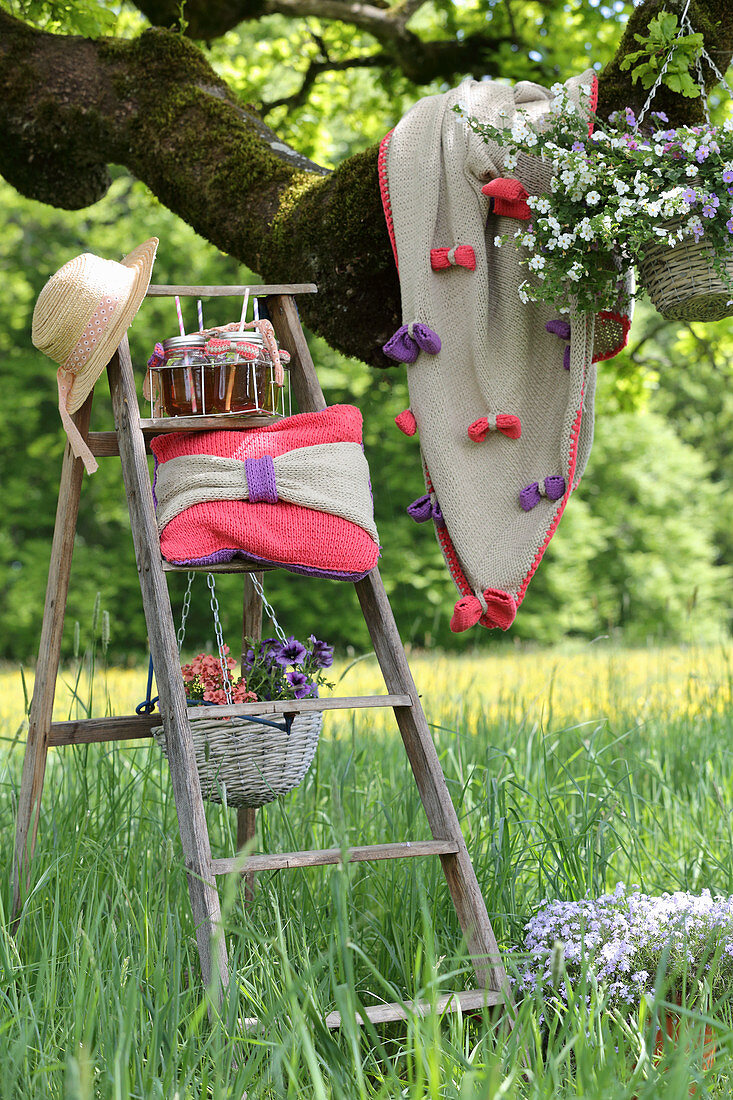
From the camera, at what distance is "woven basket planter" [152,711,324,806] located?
6.37 feet

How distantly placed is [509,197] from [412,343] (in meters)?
0.34

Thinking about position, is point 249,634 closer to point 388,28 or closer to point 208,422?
point 208,422

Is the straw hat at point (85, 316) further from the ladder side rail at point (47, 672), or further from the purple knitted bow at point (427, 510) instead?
the purple knitted bow at point (427, 510)

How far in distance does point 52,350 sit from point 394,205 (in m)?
0.76

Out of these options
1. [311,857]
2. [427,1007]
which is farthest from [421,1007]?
[311,857]

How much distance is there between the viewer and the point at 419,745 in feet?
6.18

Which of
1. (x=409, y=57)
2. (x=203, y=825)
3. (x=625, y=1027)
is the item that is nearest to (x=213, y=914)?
(x=203, y=825)

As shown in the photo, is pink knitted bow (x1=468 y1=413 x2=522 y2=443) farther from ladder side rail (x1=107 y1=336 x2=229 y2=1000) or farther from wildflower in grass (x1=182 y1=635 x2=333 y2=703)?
ladder side rail (x1=107 y1=336 x2=229 y2=1000)

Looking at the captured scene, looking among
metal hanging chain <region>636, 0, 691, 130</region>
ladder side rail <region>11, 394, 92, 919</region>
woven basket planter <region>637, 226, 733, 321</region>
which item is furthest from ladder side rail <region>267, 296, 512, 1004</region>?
metal hanging chain <region>636, 0, 691, 130</region>

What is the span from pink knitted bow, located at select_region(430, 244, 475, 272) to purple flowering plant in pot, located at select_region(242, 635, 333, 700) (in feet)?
2.68

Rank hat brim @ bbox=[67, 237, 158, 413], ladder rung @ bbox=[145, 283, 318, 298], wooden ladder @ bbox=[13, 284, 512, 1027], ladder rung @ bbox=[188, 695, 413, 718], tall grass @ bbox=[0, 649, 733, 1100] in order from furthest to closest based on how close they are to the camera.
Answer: ladder rung @ bbox=[145, 283, 318, 298]
hat brim @ bbox=[67, 237, 158, 413]
ladder rung @ bbox=[188, 695, 413, 718]
wooden ladder @ bbox=[13, 284, 512, 1027]
tall grass @ bbox=[0, 649, 733, 1100]

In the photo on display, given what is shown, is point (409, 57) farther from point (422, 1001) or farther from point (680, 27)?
point (422, 1001)

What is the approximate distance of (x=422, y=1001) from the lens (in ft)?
5.25

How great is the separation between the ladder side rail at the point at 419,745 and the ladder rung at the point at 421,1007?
0.12ft
